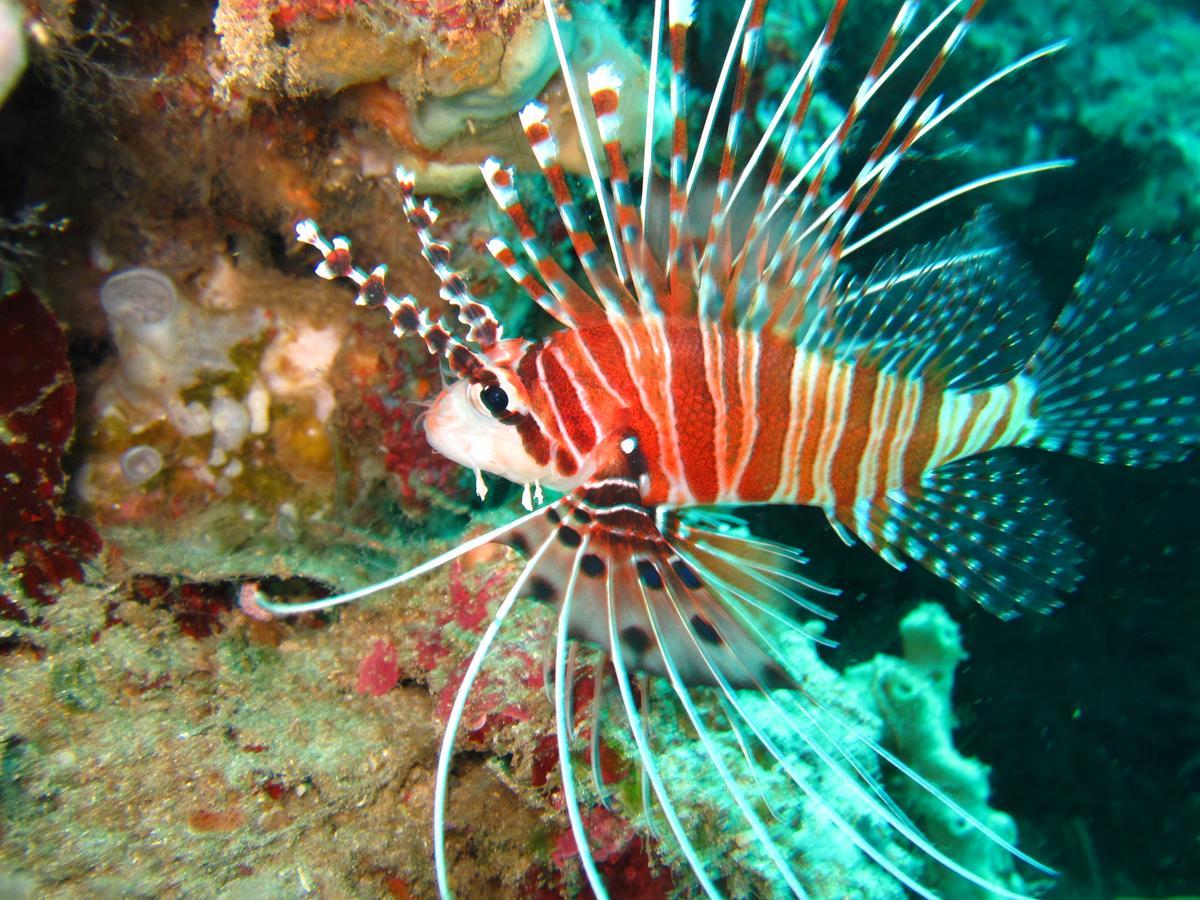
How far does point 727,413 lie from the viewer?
260 cm

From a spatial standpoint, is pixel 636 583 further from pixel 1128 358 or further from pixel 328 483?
pixel 1128 358

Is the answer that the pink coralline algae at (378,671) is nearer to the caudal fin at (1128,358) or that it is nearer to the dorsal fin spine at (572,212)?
the dorsal fin spine at (572,212)

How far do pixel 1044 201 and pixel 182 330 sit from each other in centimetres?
552

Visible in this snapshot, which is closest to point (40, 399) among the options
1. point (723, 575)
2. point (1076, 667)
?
point (723, 575)

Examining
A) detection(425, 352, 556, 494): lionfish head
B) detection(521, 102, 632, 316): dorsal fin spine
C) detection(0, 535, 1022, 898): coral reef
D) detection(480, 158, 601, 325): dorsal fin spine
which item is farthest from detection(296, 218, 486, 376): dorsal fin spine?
detection(0, 535, 1022, 898): coral reef

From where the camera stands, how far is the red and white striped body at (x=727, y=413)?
2.52 metres

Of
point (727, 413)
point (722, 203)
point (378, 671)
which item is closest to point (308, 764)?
point (378, 671)

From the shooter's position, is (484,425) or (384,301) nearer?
(384,301)

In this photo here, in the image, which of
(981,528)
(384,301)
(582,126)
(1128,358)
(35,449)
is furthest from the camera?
(1128,358)

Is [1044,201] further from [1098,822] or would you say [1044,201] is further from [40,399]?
[40,399]

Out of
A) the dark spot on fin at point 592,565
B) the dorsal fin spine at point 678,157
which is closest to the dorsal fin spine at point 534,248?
the dorsal fin spine at point 678,157

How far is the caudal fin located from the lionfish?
1cm

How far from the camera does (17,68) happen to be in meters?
2.05

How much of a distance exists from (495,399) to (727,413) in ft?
2.91
